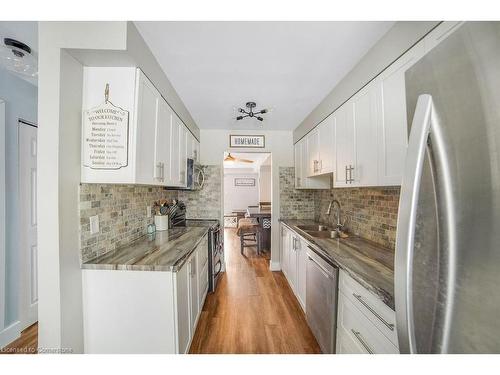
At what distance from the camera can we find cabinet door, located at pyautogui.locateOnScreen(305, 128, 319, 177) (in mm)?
2455

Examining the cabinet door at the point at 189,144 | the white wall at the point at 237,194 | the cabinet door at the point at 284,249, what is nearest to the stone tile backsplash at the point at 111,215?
→ the cabinet door at the point at 189,144

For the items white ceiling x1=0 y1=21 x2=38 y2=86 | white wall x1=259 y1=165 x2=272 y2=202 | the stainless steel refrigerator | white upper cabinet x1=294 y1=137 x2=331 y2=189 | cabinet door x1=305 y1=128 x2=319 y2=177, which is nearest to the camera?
the stainless steel refrigerator

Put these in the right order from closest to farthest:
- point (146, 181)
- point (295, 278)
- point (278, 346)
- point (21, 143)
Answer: point (146, 181)
point (278, 346)
point (21, 143)
point (295, 278)

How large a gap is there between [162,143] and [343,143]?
1682mm

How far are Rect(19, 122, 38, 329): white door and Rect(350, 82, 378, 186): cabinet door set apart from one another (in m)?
3.07

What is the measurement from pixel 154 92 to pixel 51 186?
0.94m

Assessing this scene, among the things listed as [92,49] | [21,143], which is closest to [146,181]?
[92,49]

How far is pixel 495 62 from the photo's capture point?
39cm

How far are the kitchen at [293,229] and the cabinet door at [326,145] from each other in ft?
0.09

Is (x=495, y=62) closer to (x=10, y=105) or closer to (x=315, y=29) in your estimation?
(x=315, y=29)

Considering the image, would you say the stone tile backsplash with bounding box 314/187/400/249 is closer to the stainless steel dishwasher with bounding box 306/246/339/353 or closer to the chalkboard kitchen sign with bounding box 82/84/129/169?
the stainless steel dishwasher with bounding box 306/246/339/353

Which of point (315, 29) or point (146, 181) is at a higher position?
point (315, 29)

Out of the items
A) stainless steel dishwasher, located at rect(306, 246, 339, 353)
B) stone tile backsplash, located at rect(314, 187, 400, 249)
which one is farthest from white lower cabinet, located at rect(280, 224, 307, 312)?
stone tile backsplash, located at rect(314, 187, 400, 249)

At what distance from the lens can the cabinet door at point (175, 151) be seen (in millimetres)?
1945
